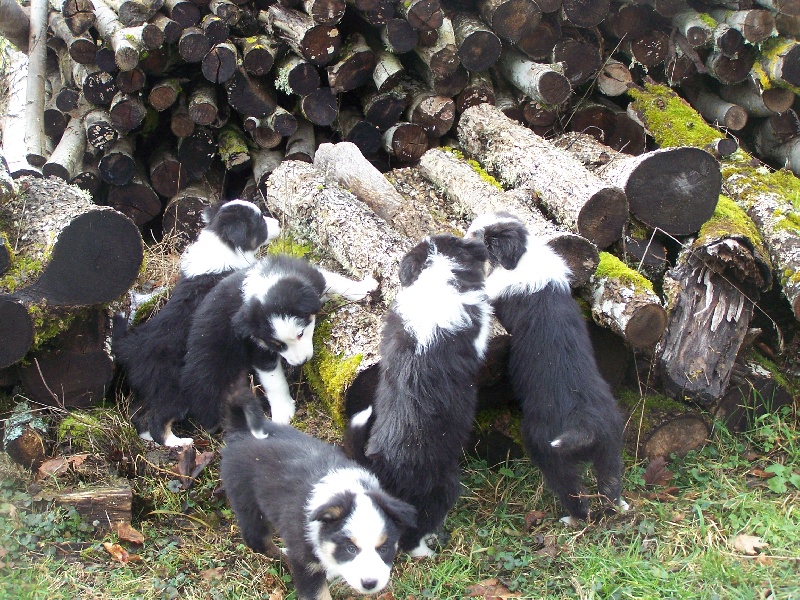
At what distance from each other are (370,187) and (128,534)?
9.49 ft

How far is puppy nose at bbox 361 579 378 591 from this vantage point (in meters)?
3.28

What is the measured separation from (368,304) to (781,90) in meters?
4.03

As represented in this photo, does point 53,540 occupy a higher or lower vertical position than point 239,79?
lower

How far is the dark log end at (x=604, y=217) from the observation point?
496 cm

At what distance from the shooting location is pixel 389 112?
6.86 meters

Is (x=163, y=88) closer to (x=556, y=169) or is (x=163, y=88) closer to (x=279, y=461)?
(x=556, y=169)

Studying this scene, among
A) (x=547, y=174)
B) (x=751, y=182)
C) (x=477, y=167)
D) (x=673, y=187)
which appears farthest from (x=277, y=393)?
(x=751, y=182)

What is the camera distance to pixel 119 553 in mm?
4160

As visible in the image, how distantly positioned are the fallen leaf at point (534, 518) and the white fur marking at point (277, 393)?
1.54 m

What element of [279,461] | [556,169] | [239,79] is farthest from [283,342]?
[239,79]

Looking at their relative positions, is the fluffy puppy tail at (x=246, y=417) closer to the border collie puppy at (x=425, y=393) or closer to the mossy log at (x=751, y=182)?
the border collie puppy at (x=425, y=393)

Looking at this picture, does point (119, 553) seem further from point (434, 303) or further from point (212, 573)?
point (434, 303)

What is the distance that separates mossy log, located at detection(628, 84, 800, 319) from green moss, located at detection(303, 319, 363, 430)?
2702 mm

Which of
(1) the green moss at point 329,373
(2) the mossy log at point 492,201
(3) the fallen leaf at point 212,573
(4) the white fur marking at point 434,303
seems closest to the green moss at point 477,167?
(2) the mossy log at point 492,201
